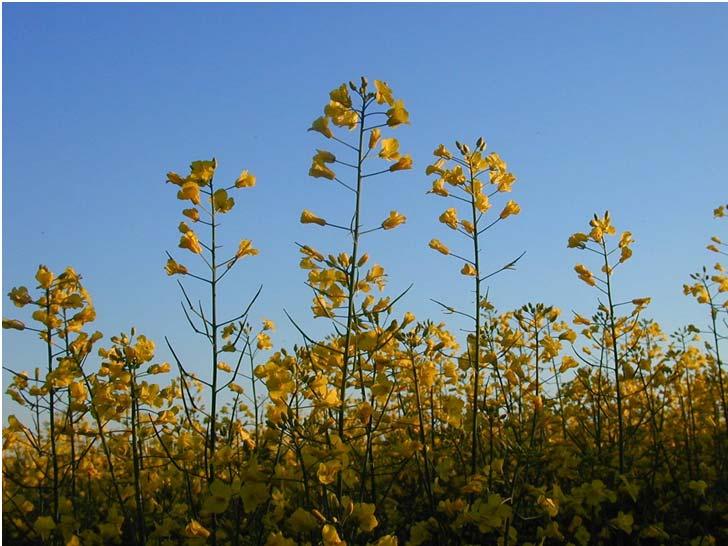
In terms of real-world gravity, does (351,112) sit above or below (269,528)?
above

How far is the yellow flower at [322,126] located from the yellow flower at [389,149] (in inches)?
10.5

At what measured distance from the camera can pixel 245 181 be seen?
395 cm

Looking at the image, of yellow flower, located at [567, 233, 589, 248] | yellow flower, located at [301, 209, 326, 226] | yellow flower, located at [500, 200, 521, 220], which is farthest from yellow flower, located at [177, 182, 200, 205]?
yellow flower, located at [567, 233, 589, 248]

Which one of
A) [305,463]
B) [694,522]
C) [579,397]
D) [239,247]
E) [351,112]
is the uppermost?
[351,112]

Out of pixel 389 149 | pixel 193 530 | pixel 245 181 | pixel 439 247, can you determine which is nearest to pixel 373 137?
pixel 389 149

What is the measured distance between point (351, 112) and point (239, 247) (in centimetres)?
89

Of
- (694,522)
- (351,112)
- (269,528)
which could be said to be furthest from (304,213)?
(694,522)

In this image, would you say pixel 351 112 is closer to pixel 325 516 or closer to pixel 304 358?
pixel 304 358

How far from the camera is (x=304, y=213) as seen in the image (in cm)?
377

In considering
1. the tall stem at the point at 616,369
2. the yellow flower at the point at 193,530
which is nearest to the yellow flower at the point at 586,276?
the tall stem at the point at 616,369

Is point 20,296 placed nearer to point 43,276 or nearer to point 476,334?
point 43,276

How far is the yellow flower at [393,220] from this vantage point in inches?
145

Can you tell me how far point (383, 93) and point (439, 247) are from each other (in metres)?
1.42

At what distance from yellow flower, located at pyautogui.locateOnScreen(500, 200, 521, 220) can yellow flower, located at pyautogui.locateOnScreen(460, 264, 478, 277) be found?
412mm
